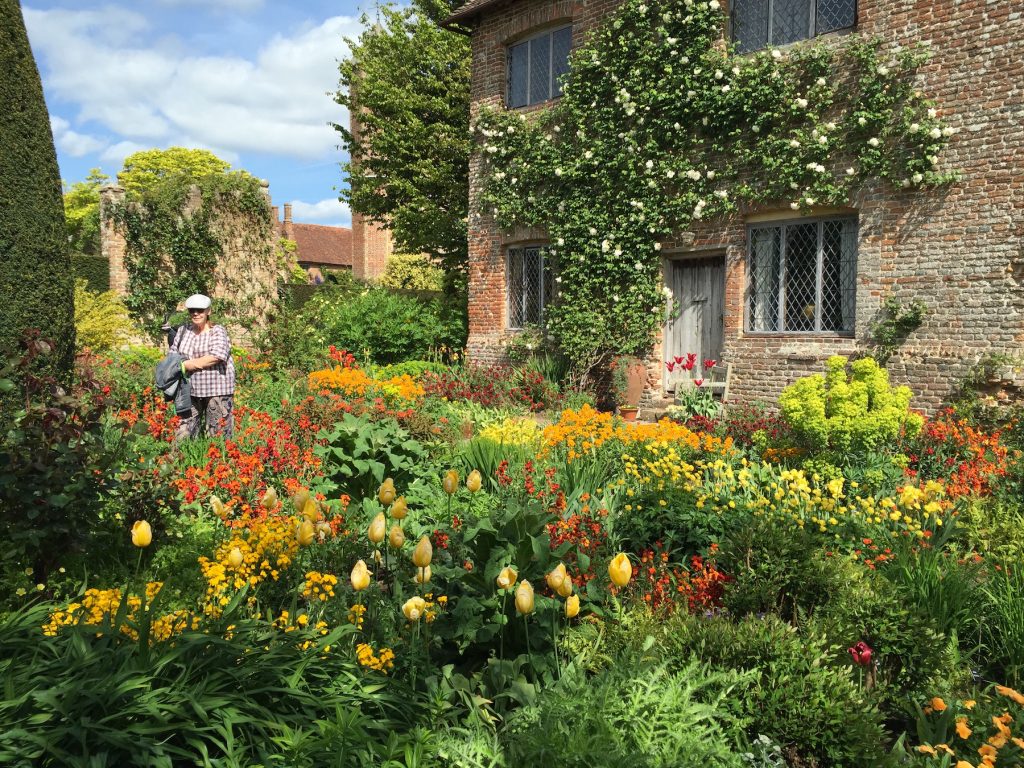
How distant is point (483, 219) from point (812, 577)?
11555mm

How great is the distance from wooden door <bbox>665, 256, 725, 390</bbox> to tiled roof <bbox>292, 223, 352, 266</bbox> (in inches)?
1588

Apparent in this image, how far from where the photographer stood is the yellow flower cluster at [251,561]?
319 centimetres

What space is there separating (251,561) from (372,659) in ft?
2.84

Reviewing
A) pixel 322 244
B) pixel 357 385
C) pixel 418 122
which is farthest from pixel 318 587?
pixel 322 244

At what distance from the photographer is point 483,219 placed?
1426cm

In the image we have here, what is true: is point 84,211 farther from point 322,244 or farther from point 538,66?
point 538,66

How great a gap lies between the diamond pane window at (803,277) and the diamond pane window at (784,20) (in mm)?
2591

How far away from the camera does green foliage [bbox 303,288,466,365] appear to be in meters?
14.7

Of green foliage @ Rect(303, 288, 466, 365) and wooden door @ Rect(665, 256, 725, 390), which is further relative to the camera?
green foliage @ Rect(303, 288, 466, 365)

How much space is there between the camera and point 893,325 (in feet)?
31.3

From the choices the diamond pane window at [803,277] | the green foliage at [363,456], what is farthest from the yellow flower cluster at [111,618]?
the diamond pane window at [803,277]

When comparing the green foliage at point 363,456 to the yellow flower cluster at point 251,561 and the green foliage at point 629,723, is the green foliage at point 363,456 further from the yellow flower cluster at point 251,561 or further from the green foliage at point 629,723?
the green foliage at point 629,723

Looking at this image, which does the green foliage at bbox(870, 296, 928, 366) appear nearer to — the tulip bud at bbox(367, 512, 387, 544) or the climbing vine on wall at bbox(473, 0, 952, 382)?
the climbing vine on wall at bbox(473, 0, 952, 382)

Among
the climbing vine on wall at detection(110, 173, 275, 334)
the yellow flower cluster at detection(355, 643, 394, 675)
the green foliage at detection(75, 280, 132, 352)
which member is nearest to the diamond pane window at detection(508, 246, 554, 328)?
the climbing vine on wall at detection(110, 173, 275, 334)
